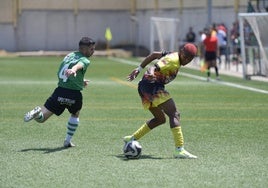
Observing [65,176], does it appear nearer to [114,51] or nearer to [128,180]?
[128,180]

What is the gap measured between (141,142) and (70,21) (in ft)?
150

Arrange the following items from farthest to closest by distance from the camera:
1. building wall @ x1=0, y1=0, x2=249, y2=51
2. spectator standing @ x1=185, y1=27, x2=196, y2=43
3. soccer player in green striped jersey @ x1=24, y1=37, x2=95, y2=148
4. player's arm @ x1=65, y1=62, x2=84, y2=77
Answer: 1. building wall @ x1=0, y1=0, x2=249, y2=51
2. spectator standing @ x1=185, y1=27, x2=196, y2=43
3. soccer player in green striped jersey @ x1=24, y1=37, x2=95, y2=148
4. player's arm @ x1=65, y1=62, x2=84, y2=77

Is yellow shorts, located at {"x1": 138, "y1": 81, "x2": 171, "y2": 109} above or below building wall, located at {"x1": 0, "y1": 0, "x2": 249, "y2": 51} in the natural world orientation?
above

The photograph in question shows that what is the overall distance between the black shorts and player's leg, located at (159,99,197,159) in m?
1.54

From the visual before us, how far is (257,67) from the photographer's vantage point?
31656 mm

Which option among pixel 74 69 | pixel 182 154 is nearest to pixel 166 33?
pixel 74 69

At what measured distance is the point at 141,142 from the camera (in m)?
13.7

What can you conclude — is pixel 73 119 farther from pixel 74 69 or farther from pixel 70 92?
pixel 74 69

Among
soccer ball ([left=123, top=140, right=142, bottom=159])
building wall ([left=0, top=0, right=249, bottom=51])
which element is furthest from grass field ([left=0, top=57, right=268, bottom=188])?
building wall ([left=0, top=0, right=249, bottom=51])

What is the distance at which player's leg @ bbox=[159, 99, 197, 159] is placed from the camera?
39.0 feet

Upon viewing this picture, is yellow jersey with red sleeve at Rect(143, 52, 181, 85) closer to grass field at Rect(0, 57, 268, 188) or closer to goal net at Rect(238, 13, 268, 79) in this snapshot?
grass field at Rect(0, 57, 268, 188)

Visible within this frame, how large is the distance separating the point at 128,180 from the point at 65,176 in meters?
0.79

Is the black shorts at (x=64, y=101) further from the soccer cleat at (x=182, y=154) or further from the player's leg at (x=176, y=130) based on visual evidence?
the soccer cleat at (x=182, y=154)

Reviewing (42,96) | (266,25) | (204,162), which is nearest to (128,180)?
(204,162)
